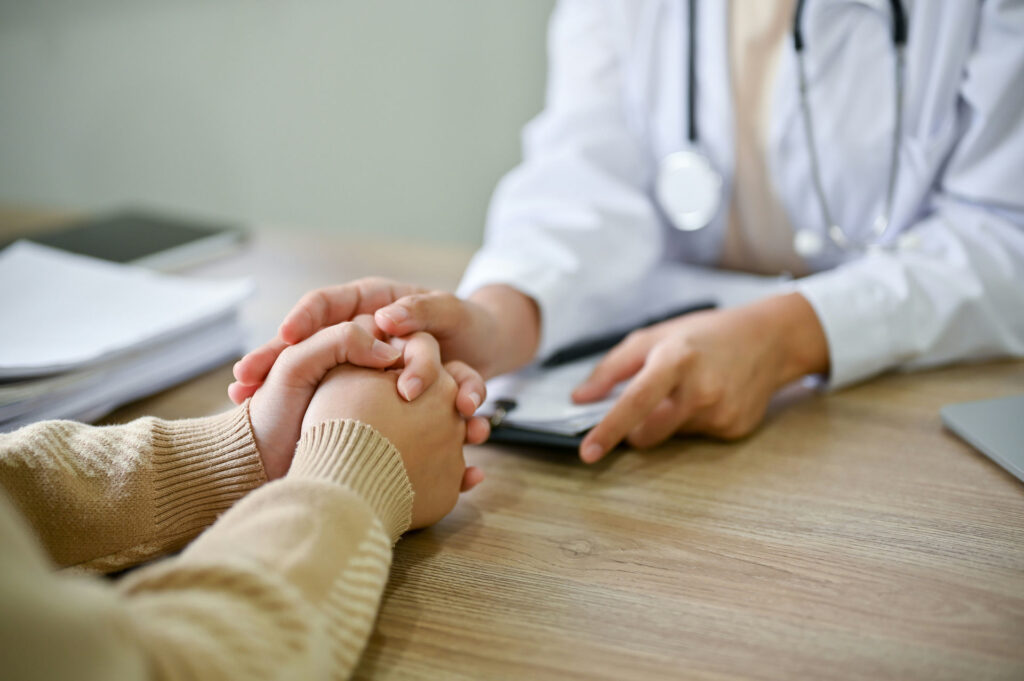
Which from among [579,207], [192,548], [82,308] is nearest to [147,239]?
[82,308]

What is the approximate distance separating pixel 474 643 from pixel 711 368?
0.31 meters

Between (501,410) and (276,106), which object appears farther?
(276,106)

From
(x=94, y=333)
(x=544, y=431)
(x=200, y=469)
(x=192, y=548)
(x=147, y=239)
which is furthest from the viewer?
(x=147, y=239)

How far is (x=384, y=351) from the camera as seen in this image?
0.53 metres

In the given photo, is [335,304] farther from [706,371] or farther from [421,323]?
[706,371]

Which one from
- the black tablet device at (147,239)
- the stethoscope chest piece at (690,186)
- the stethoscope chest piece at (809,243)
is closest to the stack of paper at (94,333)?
the black tablet device at (147,239)

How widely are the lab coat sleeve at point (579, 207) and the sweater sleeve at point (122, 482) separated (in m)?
0.32

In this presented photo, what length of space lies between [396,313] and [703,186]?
46 centimetres

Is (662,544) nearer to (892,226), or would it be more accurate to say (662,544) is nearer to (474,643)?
(474,643)

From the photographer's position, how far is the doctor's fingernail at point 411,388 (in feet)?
1.68

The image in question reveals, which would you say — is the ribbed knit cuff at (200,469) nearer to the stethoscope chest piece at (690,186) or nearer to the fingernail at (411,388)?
the fingernail at (411,388)

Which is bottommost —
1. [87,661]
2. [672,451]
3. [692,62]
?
[672,451]

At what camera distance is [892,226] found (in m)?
0.83

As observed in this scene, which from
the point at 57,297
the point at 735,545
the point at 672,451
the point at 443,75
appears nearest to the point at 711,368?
the point at 672,451
